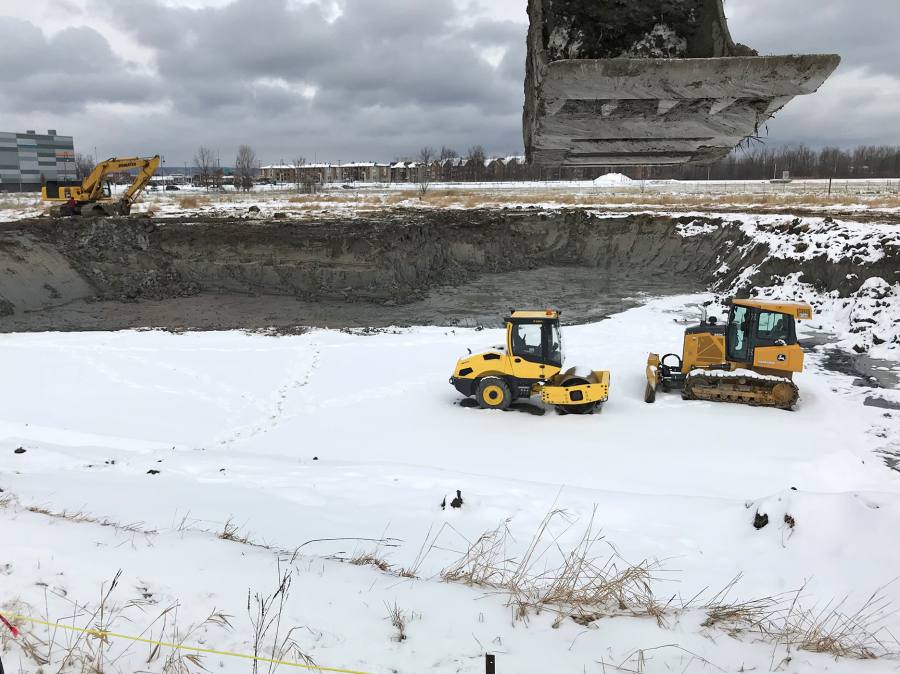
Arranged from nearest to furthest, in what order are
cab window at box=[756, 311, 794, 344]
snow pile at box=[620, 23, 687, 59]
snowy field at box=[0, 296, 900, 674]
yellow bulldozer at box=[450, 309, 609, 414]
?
1. snow pile at box=[620, 23, 687, 59]
2. snowy field at box=[0, 296, 900, 674]
3. yellow bulldozer at box=[450, 309, 609, 414]
4. cab window at box=[756, 311, 794, 344]

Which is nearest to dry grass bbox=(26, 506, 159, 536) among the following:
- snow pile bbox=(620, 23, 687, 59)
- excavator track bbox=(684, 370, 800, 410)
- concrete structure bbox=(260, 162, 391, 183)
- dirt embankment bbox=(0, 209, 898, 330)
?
snow pile bbox=(620, 23, 687, 59)

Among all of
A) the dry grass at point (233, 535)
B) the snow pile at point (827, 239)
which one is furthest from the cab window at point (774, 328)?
the dry grass at point (233, 535)

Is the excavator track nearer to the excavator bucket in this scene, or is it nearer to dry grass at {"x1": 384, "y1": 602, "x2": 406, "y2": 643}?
the excavator bucket

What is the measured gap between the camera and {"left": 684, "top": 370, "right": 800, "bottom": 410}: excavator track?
10797 millimetres

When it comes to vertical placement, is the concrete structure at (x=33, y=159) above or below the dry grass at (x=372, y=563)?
above

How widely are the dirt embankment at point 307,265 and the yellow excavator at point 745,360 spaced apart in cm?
920

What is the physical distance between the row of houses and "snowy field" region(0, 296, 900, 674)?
2132 inches

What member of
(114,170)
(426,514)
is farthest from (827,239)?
(114,170)

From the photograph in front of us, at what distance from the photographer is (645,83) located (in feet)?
7.16

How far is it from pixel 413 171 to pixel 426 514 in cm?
12169

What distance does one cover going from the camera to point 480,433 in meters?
10.1

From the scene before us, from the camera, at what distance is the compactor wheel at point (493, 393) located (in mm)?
11016

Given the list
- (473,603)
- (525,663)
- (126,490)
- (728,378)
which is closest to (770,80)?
(525,663)

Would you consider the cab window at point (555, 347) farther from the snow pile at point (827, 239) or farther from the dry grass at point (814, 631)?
the snow pile at point (827, 239)
